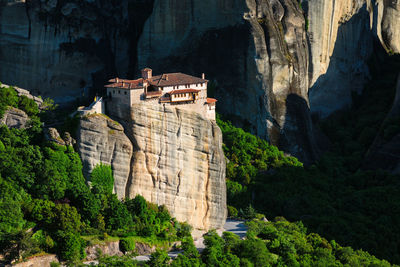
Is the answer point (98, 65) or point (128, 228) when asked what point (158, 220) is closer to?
point (128, 228)

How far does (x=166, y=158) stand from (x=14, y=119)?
10.9 m

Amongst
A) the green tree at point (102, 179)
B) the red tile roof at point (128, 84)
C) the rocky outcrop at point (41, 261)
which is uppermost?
the red tile roof at point (128, 84)

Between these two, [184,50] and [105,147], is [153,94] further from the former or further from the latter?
[184,50]

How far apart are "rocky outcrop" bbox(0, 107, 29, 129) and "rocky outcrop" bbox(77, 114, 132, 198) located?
16.5 feet

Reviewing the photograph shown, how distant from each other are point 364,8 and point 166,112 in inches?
1742

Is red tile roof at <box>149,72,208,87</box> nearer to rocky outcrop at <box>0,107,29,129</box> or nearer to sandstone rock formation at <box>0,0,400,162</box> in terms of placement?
rocky outcrop at <box>0,107,29,129</box>

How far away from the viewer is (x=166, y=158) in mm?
68625

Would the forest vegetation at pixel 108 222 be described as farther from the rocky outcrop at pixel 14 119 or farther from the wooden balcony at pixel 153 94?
the wooden balcony at pixel 153 94

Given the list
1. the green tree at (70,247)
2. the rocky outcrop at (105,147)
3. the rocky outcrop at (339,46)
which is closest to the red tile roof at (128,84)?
the rocky outcrop at (105,147)

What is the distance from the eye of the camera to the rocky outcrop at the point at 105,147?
64.9 metres

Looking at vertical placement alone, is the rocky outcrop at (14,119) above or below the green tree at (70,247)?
above

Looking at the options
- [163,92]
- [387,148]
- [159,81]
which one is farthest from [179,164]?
[387,148]

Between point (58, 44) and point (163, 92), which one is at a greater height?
point (58, 44)

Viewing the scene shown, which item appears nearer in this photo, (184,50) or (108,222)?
(108,222)
